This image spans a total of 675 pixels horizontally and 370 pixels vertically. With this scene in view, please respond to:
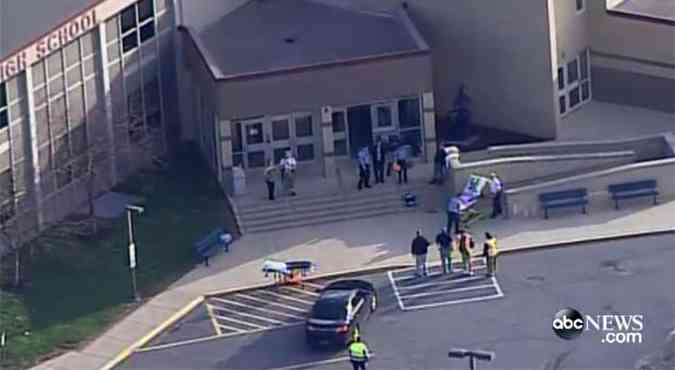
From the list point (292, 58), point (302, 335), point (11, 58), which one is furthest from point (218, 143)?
point (302, 335)

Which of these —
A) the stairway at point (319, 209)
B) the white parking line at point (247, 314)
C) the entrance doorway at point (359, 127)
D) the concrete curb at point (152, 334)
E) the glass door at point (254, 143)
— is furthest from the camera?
the entrance doorway at point (359, 127)

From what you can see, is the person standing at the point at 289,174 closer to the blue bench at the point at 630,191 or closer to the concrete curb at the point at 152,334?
the concrete curb at the point at 152,334

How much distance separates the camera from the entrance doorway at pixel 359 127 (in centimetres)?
6993

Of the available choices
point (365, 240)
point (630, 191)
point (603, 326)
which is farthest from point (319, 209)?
point (603, 326)

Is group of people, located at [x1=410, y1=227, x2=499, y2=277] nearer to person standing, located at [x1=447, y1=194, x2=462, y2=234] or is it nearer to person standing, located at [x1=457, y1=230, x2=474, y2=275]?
person standing, located at [x1=457, y1=230, x2=474, y2=275]

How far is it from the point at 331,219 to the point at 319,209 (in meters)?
0.53

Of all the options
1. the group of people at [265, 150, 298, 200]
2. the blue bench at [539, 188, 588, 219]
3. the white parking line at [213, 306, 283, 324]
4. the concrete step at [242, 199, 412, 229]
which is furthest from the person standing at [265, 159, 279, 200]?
the blue bench at [539, 188, 588, 219]

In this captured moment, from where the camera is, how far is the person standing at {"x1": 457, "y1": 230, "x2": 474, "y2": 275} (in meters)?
61.5

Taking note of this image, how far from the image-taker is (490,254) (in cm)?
6134

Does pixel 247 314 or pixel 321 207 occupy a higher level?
pixel 321 207

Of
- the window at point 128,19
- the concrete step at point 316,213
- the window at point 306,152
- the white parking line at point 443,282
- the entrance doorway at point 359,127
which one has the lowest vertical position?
the white parking line at point 443,282

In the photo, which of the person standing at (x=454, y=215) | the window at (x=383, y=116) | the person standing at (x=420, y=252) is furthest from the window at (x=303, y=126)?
the person standing at (x=420, y=252)

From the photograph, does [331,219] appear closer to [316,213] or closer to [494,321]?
[316,213]

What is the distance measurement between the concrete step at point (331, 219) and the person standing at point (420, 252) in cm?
459
